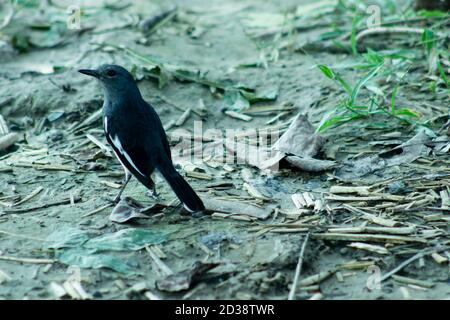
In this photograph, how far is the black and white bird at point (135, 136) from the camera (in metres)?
5.40

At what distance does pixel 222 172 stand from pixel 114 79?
3.85ft

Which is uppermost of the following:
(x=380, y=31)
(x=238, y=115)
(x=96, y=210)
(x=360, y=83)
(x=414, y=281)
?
(x=360, y=83)

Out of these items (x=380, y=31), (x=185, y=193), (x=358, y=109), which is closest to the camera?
(x=185, y=193)

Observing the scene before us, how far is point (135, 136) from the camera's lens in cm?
572

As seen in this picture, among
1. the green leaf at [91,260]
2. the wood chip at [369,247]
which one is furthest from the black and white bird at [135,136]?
the wood chip at [369,247]

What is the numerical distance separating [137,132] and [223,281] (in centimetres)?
173

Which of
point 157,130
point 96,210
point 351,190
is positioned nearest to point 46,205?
point 96,210

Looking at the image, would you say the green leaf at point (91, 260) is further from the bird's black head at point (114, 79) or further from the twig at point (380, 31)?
the twig at point (380, 31)

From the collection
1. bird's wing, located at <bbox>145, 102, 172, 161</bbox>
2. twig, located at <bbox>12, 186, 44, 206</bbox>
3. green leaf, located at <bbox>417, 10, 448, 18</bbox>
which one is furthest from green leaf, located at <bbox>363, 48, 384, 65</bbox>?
twig, located at <bbox>12, 186, 44, 206</bbox>

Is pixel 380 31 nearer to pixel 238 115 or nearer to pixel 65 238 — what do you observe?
pixel 238 115

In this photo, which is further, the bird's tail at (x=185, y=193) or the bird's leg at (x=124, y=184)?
the bird's leg at (x=124, y=184)

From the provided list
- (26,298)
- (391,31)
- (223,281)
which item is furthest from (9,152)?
(391,31)

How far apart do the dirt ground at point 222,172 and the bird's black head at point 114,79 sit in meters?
0.61

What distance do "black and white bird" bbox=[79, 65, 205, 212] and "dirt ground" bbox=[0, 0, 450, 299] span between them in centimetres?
21
